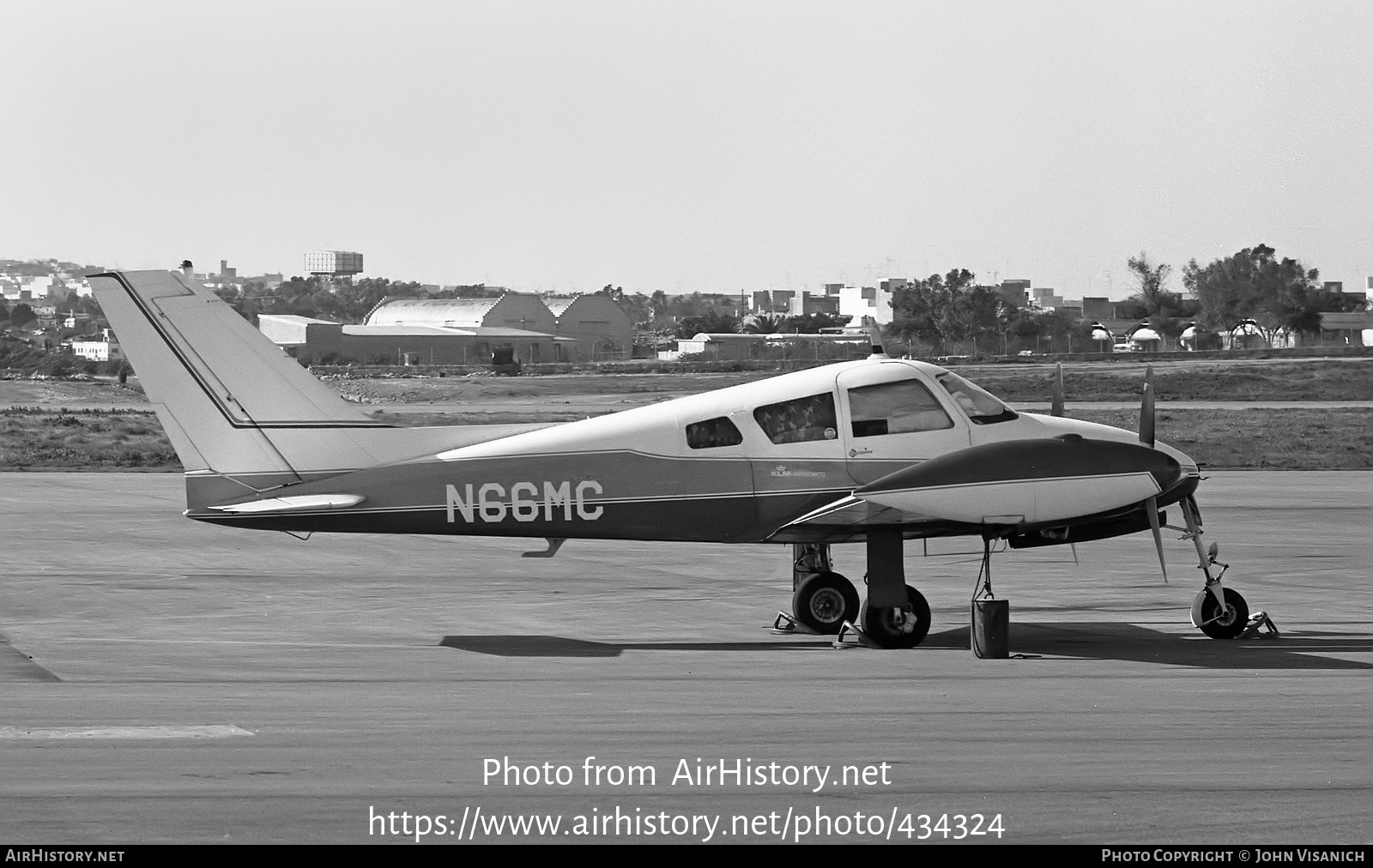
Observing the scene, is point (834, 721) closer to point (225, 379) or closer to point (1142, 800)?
point (1142, 800)

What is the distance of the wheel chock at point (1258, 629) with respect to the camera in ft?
49.1

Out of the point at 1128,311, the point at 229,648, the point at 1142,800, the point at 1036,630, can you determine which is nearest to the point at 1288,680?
the point at 1036,630

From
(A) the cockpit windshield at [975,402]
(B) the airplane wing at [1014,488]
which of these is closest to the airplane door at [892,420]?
(A) the cockpit windshield at [975,402]

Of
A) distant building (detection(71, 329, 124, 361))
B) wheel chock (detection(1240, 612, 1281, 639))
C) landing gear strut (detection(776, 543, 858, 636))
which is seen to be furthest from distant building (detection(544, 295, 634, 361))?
wheel chock (detection(1240, 612, 1281, 639))

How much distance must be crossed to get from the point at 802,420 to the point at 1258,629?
191 inches

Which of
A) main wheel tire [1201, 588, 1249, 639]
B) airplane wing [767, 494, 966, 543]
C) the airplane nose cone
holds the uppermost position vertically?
the airplane nose cone

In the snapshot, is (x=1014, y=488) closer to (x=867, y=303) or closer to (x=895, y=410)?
(x=895, y=410)

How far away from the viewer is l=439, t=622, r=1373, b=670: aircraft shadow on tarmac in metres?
13.7

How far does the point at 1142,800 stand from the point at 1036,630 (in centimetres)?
736

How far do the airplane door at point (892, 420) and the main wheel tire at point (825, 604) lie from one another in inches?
51.5

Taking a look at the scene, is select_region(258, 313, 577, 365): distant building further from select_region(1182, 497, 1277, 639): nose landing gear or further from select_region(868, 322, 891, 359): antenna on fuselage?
select_region(1182, 497, 1277, 639): nose landing gear

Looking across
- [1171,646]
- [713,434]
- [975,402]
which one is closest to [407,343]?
[713,434]

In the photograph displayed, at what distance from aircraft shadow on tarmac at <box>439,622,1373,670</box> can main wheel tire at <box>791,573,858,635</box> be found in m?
0.33
